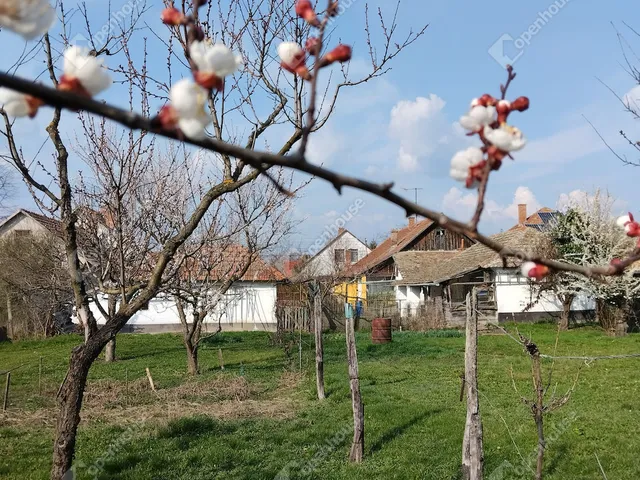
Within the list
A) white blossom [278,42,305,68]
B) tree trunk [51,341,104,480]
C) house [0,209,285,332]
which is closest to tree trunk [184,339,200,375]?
tree trunk [51,341,104,480]

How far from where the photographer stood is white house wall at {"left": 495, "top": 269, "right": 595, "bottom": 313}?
23172 millimetres

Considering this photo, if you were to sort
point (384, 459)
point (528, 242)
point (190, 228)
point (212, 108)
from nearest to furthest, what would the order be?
point (190, 228) < point (212, 108) < point (384, 459) < point (528, 242)

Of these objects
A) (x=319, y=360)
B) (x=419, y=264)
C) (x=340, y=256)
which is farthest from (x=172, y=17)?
(x=340, y=256)

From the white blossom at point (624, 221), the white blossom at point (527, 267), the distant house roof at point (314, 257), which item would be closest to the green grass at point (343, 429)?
the white blossom at point (624, 221)

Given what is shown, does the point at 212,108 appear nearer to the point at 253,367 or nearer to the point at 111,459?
the point at 111,459

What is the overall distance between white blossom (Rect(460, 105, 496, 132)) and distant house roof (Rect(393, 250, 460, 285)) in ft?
84.6

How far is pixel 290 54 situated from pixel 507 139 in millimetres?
369

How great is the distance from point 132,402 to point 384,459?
16.0 feet

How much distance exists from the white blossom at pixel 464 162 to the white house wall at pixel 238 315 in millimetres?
24551

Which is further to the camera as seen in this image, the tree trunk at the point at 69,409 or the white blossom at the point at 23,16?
the tree trunk at the point at 69,409

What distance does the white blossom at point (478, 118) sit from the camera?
820mm

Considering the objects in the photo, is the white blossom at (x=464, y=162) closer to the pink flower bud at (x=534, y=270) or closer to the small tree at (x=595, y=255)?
the pink flower bud at (x=534, y=270)

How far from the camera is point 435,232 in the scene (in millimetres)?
34281

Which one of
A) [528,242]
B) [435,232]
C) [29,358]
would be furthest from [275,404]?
[435,232]
